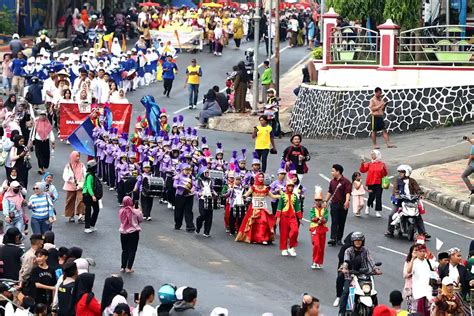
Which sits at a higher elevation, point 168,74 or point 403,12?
point 403,12

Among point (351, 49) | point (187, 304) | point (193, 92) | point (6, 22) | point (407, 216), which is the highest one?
point (351, 49)

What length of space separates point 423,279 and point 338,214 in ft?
18.2

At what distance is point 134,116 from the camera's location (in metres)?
42.3

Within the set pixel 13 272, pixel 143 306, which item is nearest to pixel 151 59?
pixel 13 272

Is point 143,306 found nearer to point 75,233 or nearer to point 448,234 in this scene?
point 75,233

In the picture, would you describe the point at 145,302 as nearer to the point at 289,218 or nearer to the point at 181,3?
the point at 289,218

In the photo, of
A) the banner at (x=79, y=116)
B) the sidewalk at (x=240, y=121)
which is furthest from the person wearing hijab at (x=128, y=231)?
the sidewalk at (x=240, y=121)

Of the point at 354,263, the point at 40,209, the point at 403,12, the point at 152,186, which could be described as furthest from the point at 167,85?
the point at 354,263

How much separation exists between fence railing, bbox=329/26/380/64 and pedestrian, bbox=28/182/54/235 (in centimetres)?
1651

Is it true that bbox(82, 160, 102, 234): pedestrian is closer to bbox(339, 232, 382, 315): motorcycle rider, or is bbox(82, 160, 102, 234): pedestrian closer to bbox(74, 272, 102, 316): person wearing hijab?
bbox(339, 232, 382, 315): motorcycle rider

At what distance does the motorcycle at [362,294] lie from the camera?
815 inches

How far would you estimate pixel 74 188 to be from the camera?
90.7 feet

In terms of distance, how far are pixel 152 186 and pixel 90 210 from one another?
5.28 feet

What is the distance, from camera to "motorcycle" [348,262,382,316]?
20703mm
